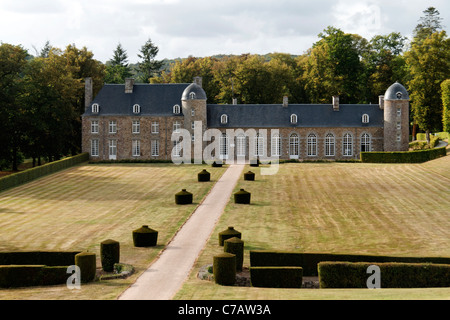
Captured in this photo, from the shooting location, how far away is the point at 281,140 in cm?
7050

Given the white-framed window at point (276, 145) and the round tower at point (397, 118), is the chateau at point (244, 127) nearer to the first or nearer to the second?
the round tower at point (397, 118)

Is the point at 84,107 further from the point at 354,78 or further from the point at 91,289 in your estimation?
the point at 91,289

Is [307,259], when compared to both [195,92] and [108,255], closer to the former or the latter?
[108,255]

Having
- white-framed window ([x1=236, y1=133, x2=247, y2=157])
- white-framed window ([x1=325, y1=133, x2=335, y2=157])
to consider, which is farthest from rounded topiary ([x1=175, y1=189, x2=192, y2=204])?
white-framed window ([x1=325, y1=133, x2=335, y2=157])

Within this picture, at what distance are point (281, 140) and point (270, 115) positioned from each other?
11.5 ft

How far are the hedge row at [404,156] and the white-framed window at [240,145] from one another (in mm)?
14143

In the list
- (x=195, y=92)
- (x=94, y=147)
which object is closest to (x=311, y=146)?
(x=195, y=92)

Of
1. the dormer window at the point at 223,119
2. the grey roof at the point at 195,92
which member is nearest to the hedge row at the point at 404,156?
the dormer window at the point at 223,119

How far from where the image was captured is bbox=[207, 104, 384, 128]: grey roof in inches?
2776

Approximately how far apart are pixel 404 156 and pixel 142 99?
32297 millimetres

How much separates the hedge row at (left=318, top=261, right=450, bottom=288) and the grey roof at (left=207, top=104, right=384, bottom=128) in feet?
153

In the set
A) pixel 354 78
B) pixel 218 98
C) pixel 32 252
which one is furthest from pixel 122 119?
pixel 32 252

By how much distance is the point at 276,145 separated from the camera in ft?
231

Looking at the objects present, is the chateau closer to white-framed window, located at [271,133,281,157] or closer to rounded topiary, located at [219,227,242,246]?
white-framed window, located at [271,133,281,157]
